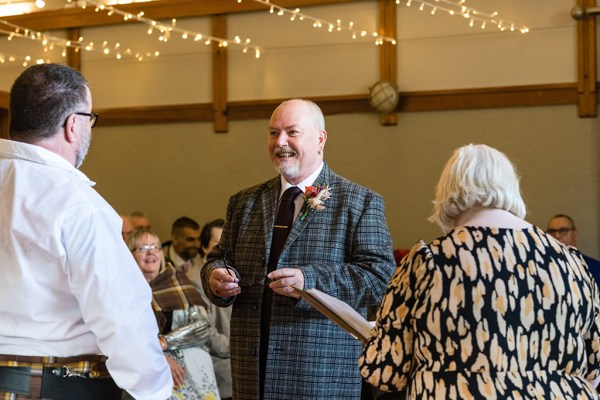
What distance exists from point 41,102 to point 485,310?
1316 mm

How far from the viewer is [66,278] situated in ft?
8.10

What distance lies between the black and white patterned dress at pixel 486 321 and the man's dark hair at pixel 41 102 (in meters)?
1.03

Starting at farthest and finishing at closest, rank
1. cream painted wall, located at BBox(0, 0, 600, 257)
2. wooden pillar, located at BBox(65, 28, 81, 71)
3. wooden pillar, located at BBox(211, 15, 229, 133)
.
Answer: wooden pillar, located at BBox(65, 28, 81, 71), wooden pillar, located at BBox(211, 15, 229, 133), cream painted wall, located at BBox(0, 0, 600, 257)

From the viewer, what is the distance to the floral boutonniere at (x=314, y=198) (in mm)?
3395

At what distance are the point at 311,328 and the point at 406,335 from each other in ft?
2.67

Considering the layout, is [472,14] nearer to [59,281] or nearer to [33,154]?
[33,154]

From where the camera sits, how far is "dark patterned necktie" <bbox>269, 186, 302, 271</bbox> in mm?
3406

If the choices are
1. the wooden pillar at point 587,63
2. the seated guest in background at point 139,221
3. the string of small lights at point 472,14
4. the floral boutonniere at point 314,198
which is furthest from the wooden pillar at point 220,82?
the floral boutonniere at point 314,198

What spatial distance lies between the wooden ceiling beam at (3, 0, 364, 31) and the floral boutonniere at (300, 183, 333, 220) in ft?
19.4

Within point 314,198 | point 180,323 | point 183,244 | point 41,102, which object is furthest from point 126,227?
point 41,102

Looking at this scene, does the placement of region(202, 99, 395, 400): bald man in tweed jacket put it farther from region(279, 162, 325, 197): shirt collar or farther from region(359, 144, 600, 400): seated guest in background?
region(359, 144, 600, 400): seated guest in background

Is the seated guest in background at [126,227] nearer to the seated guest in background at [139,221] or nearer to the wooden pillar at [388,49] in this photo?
the seated guest in background at [139,221]

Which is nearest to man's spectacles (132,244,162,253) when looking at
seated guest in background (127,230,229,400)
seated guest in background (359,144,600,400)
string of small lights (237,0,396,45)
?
seated guest in background (127,230,229,400)

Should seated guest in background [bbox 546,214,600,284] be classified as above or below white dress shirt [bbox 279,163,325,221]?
below
